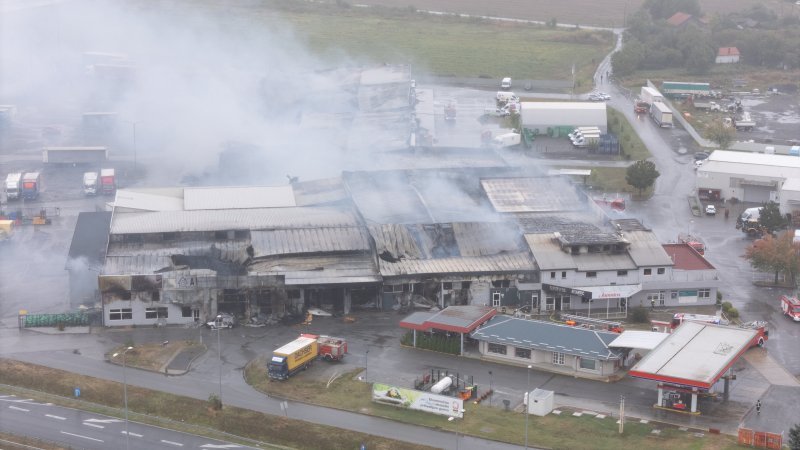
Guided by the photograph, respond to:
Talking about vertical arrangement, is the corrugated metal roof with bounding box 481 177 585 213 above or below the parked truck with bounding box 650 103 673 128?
below

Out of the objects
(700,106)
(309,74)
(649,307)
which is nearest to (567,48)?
(700,106)

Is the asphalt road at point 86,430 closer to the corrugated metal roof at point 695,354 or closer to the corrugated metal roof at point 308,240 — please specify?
the corrugated metal roof at point 308,240

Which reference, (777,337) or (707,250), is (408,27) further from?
(777,337)

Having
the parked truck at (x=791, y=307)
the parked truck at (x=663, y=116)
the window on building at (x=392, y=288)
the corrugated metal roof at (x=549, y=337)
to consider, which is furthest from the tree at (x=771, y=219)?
the parked truck at (x=663, y=116)

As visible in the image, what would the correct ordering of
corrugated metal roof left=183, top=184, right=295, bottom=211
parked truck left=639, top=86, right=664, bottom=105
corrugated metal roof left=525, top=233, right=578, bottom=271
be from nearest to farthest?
corrugated metal roof left=525, top=233, right=578, bottom=271
corrugated metal roof left=183, top=184, right=295, bottom=211
parked truck left=639, top=86, right=664, bottom=105

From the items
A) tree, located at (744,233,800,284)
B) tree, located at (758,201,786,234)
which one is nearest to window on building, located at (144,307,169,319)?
tree, located at (744,233,800,284)

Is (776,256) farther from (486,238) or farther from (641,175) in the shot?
(641,175)

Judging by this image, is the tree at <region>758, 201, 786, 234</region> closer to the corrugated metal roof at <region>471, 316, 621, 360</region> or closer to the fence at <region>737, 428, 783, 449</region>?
the corrugated metal roof at <region>471, 316, 621, 360</region>
